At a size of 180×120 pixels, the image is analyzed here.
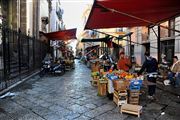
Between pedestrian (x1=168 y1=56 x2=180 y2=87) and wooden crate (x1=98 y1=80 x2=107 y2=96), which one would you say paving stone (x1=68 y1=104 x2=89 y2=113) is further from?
pedestrian (x1=168 y1=56 x2=180 y2=87)

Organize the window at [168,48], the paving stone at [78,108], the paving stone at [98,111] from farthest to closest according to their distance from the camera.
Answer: the window at [168,48] → the paving stone at [78,108] → the paving stone at [98,111]

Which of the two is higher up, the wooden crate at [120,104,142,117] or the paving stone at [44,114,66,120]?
the wooden crate at [120,104,142,117]

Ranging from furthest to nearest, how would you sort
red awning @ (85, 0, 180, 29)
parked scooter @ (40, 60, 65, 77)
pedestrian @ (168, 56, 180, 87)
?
parked scooter @ (40, 60, 65, 77) → pedestrian @ (168, 56, 180, 87) → red awning @ (85, 0, 180, 29)

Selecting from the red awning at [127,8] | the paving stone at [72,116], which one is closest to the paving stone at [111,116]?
the paving stone at [72,116]

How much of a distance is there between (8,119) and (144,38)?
1390cm

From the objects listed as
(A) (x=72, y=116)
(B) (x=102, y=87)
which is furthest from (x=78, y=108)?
(B) (x=102, y=87)

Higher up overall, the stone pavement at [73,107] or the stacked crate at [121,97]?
the stacked crate at [121,97]

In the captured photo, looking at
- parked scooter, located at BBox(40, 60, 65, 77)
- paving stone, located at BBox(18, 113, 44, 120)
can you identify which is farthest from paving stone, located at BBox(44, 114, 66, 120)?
parked scooter, located at BBox(40, 60, 65, 77)

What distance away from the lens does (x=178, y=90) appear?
908 centimetres

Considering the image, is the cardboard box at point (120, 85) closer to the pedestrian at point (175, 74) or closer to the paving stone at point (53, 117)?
the paving stone at point (53, 117)

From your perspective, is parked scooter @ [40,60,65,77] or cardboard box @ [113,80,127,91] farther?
parked scooter @ [40,60,65,77]

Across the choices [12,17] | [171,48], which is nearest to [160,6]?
[171,48]

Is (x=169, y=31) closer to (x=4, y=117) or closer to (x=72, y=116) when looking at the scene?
(x=72, y=116)

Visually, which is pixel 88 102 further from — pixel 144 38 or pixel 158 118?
pixel 144 38
